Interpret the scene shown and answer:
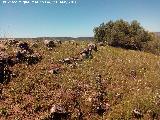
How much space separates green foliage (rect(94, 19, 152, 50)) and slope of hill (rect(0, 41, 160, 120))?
2280 centimetres

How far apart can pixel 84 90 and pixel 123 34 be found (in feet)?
115

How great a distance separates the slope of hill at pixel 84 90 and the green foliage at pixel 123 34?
22796 millimetres

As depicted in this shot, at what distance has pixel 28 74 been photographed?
33.9 metres

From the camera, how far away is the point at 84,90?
3219 centimetres

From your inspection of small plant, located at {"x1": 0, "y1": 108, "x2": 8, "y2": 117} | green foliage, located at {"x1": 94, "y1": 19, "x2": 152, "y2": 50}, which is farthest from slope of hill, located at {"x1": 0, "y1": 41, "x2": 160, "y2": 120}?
green foliage, located at {"x1": 94, "y1": 19, "x2": 152, "y2": 50}

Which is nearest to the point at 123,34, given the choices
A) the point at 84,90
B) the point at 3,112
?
the point at 84,90

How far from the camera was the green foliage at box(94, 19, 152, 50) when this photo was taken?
63.9 metres

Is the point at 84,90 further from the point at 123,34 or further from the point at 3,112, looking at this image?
the point at 123,34

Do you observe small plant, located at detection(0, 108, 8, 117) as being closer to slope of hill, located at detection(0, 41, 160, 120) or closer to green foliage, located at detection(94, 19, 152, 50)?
slope of hill, located at detection(0, 41, 160, 120)

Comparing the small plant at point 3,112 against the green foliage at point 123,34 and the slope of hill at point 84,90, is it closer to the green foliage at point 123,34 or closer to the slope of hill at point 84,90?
the slope of hill at point 84,90

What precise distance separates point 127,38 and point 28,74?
112ft

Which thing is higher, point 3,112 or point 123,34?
point 123,34

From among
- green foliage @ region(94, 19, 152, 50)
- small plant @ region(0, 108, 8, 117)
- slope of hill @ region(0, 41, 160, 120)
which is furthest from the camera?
green foliage @ region(94, 19, 152, 50)

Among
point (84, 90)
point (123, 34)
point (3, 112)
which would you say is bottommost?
point (3, 112)
